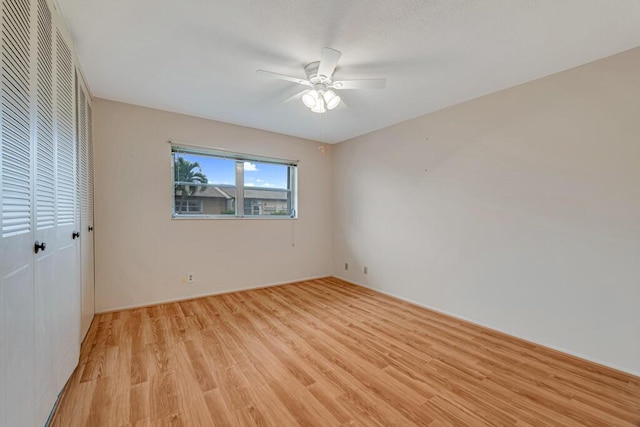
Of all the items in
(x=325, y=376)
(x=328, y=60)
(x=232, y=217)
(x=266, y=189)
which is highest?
(x=328, y=60)

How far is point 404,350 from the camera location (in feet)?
7.58

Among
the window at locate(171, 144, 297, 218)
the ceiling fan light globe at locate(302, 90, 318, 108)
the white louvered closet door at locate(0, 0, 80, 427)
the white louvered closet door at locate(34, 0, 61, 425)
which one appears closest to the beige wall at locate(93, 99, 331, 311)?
the window at locate(171, 144, 297, 218)

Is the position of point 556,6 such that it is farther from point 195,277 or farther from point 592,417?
point 195,277

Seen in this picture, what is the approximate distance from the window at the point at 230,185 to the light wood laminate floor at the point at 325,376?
4.88 feet

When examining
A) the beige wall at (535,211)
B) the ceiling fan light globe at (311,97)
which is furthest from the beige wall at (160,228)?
the beige wall at (535,211)

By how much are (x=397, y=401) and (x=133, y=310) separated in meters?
3.06

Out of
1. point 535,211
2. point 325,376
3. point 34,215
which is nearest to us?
point 34,215

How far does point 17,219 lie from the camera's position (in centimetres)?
111

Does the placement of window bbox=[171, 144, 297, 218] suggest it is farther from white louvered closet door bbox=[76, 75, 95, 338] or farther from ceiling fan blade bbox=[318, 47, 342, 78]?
ceiling fan blade bbox=[318, 47, 342, 78]

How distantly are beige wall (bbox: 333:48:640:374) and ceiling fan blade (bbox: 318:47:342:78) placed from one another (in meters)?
1.81

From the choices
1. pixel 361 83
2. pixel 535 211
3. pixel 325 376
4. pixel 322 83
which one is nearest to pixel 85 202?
pixel 322 83

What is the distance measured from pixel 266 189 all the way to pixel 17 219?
3.22 meters

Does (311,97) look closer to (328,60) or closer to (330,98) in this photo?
(330,98)

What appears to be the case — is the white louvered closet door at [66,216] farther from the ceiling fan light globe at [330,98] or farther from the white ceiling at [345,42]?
the ceiling fan light globe at [330,98]
